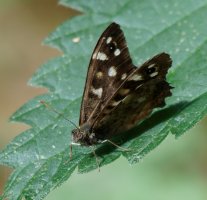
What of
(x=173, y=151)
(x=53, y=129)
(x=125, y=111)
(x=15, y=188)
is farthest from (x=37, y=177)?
(x=173, y=151)

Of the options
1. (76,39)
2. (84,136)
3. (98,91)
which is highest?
(76,39)

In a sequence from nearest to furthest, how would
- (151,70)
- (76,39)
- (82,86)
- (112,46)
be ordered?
(151,70)
(112,46)
(82,86)
(76,39)

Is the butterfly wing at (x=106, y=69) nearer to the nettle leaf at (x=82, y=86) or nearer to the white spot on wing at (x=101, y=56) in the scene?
the white spot on wing at (x=101, y=56)

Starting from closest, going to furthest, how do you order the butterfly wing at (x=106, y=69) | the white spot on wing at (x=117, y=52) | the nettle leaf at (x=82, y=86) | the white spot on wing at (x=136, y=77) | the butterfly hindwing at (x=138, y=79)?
the nettle leaf at (x=82, y=86) < the butterfly hindwing at (x=138, y=79) < the white spot on wing at (x=136, y=77) < the butterfly wing at (x=106, y=69) < the white spot on wing at (x=117, y=52)

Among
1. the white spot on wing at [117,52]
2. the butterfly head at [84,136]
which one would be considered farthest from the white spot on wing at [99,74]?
the butterfly head at [84,136]

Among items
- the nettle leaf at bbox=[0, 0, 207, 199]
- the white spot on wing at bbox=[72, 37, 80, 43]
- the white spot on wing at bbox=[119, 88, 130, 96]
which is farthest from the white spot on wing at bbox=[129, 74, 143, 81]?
the white spot on wing at bbox=[72, 37, 80, 43]

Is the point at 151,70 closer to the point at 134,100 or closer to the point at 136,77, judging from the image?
the point at 136,77

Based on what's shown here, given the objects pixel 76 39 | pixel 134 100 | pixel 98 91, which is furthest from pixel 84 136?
pixel 76 39
